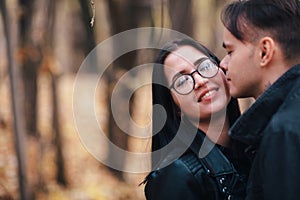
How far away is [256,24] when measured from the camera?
7.61ft

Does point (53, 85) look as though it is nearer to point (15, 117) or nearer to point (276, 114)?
point (15, 117)

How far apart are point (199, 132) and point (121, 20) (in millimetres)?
6968

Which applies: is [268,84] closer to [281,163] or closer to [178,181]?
[281,163]

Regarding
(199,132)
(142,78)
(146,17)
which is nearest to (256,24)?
(199,132)

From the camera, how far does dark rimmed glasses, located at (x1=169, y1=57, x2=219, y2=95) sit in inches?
107

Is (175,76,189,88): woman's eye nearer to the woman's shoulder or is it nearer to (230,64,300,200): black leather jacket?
the woman's shoulder

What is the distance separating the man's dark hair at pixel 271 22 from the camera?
226 centimetres

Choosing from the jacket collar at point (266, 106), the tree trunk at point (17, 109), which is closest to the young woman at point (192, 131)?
the jacket collar at point (266, 106)

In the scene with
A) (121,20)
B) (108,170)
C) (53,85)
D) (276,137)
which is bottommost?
(108,170)

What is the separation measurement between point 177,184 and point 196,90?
449 millimetres

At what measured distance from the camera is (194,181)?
8.25ft

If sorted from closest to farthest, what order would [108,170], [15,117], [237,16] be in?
[237,16]
[15,117]
[108,170]

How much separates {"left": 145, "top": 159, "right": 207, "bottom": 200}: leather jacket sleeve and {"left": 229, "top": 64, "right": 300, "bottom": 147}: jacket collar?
14.9 inches

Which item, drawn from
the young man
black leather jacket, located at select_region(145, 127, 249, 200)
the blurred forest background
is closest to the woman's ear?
the young man
